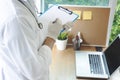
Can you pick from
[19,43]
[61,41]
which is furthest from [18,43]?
[61,41]

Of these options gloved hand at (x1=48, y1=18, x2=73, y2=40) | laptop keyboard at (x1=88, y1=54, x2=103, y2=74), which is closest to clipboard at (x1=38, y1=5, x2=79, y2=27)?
gloved hand at (x1=48, y1=18, x2=73, y2=40)

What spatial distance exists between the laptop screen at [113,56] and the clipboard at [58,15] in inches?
13.6

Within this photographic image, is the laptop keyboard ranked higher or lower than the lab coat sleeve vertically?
lower

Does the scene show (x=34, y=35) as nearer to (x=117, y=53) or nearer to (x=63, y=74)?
(x=63, y=74)

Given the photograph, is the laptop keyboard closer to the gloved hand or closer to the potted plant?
the potted plant

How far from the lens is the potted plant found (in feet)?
5.64

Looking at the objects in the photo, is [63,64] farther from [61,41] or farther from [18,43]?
[18,43]

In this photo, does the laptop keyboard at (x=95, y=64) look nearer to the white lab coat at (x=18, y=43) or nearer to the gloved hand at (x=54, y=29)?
the gloved hand at (x=54, y=29)

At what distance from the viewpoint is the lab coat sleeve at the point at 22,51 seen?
841 millimetres

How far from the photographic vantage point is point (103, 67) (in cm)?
149

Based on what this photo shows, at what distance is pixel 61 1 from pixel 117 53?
681 mm

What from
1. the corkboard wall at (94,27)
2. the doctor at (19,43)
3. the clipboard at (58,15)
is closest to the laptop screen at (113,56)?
the corkboard wall at (94,27)

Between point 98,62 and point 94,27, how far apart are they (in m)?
0.36

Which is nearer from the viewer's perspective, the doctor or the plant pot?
the doctor
